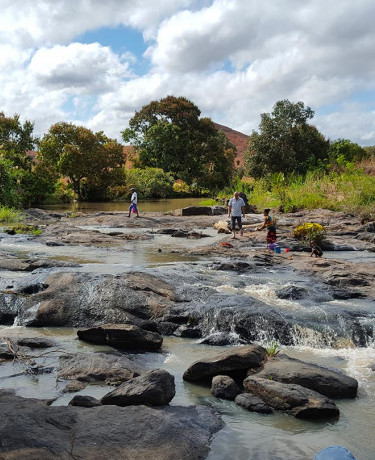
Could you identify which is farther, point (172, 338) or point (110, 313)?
point (110, 313)

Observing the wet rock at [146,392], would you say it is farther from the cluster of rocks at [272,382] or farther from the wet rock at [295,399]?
the wet rock at [295,399]

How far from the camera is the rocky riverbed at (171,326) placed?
4359 mm

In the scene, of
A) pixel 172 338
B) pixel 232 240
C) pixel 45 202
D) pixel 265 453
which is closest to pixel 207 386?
pixel 265 453

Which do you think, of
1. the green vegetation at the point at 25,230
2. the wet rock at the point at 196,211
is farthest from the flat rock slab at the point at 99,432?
the wet rock at the point at 196,211

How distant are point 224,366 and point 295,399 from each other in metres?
0.99

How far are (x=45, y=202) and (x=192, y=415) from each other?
41610 millimetres

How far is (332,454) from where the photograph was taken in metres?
3.32

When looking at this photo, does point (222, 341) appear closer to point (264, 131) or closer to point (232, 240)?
point (232, 240)

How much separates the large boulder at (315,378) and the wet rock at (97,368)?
1.53m

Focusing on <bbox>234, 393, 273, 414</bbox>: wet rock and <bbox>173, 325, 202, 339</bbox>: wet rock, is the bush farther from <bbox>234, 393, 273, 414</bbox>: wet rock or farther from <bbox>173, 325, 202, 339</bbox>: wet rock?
<bbox>234, 393, 273, 414</bbox>: wet rock

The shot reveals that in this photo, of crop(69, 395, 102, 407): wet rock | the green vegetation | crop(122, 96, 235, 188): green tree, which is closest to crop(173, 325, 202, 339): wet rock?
crop(69, 395, 102, 407): wet rock

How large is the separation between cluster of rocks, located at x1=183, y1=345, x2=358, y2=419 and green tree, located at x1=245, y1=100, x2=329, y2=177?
113 feet

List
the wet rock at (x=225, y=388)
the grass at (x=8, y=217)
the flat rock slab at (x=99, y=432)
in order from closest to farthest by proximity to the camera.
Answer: the flat rock slab at (x=99, y=432), the wet rock at (x=225, y=388), the grass at (x=8, y=217)

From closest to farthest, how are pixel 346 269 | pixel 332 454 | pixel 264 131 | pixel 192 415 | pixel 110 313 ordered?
pixel 332 454, pixel 192 415, pixel 110 313, pixel 346 269, pixel 264 131
